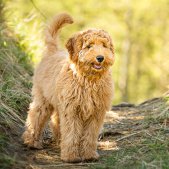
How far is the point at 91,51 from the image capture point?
5.74 metres

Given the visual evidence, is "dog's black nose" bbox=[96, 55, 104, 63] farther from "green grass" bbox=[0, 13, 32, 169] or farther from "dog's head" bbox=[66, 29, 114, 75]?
"green grass" bbox=[0, 13, 32, 169]

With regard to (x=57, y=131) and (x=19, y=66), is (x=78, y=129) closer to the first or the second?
(x=57, y=131)

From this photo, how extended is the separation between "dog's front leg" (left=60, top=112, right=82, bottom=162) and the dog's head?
0.55 meters

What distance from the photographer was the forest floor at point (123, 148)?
5680 millimetres

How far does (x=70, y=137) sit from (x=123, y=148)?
0.78 metres

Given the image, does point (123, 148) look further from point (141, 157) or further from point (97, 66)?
point (97, 66)

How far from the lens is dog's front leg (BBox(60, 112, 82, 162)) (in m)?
5.99

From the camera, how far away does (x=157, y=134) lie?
22.4ft

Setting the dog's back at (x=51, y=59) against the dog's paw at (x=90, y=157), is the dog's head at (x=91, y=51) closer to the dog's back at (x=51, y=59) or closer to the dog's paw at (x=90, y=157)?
the dog's back at (x=51, y=59)

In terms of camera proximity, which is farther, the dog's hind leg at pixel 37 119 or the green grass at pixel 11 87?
the dog's hind leg at pixel 37 119

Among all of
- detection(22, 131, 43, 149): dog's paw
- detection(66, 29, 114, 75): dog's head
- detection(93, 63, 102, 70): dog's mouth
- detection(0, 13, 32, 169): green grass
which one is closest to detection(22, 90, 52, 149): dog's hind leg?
detection(22, 131, 43, 149): dog's paw

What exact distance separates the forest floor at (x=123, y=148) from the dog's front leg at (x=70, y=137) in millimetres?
117

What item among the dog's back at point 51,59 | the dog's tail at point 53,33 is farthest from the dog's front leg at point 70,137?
the dog's tail at point 53,33

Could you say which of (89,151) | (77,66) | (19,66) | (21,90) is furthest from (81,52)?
(19,66)
